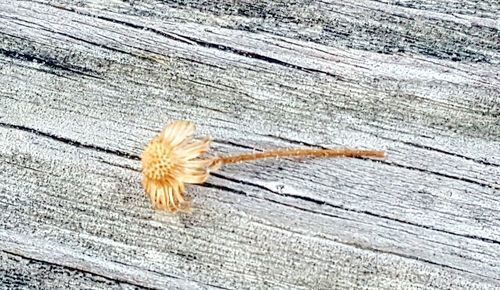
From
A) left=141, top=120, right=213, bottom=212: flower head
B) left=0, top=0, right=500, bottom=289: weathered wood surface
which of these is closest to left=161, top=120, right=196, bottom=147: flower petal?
left=141, top=120, right=213, bottom=212: flower head

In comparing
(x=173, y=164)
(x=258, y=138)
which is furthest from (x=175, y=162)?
(x=258, y=138)

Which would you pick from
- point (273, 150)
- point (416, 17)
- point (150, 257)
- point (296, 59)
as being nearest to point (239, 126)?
point (273, 150)

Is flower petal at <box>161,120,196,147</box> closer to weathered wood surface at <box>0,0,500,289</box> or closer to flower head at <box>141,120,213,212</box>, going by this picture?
flower head at <box>141,120,213,212</box>

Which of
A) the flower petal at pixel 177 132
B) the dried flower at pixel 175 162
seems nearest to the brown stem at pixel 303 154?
the dried flower at pixel 175 162

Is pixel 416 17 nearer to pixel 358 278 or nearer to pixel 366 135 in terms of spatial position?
pixel 366 135

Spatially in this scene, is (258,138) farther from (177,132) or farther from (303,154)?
(177,132)

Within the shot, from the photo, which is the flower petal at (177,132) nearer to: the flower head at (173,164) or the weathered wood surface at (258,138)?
the flower head at (173,164)
